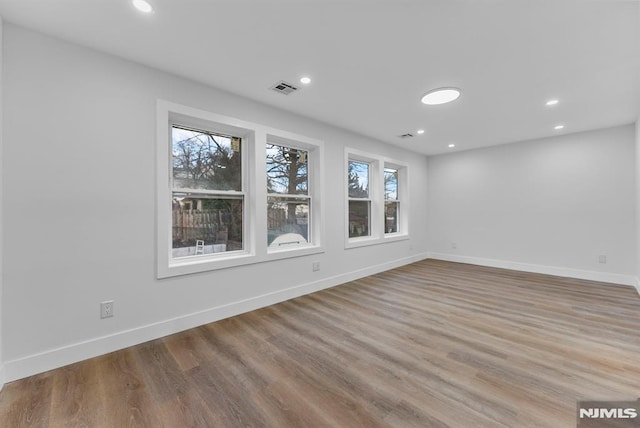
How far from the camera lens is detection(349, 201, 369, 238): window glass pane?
15.2ft

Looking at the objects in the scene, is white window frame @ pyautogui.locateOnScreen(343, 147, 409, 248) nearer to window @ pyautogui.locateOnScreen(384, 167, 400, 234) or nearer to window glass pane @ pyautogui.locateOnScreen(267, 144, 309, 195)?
window @ pyautogui.locateOnScreen(384, 167, 400, 234)

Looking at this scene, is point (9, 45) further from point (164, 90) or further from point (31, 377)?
point (31, 377)

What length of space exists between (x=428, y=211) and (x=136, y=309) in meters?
6.00

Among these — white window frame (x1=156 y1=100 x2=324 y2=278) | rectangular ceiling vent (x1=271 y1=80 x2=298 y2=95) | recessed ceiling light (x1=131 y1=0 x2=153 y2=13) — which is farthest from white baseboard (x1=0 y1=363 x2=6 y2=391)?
rectangular ceiling vent (x1=271 y1=80 x2=298 y2=95)

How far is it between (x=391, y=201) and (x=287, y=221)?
276 cm

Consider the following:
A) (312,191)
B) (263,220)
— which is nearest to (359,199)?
(312,191)

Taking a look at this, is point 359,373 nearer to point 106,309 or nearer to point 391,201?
point 106,309

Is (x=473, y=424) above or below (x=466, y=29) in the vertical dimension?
below

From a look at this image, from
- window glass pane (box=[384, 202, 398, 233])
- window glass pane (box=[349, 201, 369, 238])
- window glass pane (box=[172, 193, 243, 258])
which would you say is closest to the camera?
window glass pane (box=[172, 193, 243, 258])

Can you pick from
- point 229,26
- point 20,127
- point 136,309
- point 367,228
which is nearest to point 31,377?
point 136,309

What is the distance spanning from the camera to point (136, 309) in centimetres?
228

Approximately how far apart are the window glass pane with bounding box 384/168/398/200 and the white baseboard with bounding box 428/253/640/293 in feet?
6.43

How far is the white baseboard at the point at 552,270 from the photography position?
3.99 metres

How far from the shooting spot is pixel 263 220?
10.4 feet
